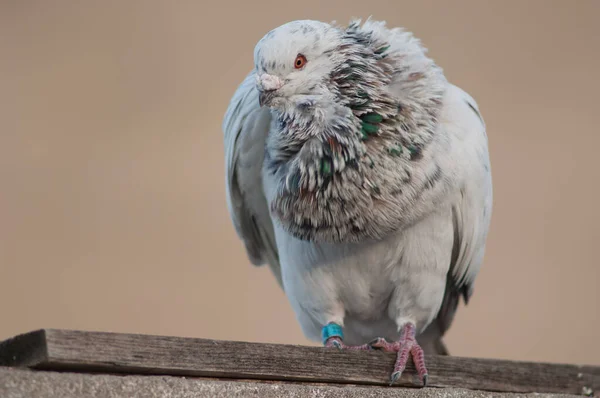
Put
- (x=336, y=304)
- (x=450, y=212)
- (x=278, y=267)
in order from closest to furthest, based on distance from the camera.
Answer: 1. (x=450, y=212)
2. (x=336, y=304)
3. (x=278, y=267)

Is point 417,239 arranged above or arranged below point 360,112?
below

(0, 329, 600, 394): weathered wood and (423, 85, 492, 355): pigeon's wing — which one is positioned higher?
(423, 85, 492, 355): pigeon's wing

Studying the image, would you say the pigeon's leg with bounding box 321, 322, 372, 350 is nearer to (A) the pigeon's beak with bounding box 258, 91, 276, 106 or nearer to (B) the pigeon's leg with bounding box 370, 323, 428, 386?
(B) the pigeon's leg with bounding box 370, 323, 428, 386

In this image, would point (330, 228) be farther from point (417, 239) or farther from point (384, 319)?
point (384, 319)

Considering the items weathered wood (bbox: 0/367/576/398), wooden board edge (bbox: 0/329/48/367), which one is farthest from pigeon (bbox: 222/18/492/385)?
wooden board edge (bbox: 0/329/48/367)

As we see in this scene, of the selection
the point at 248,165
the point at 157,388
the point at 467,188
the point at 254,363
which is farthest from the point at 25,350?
the point at 467,188

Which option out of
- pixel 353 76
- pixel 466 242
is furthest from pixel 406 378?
pixel 353 76
